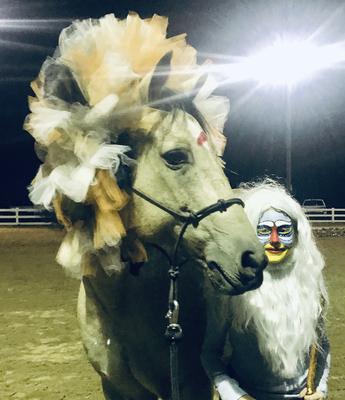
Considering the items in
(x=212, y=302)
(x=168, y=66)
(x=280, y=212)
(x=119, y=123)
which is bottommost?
(x=212, y=302)

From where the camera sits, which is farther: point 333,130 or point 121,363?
point 333,130

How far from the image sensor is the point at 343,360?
5121 mm

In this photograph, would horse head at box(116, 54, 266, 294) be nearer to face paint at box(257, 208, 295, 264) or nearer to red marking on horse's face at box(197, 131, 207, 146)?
red marking on horse's face at box(197, 131, 207, 146)

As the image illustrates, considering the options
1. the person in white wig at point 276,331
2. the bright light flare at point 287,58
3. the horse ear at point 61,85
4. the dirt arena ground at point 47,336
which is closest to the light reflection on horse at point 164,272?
the person in white wig at point 276,331

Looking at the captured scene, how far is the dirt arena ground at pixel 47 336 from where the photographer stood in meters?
4.58

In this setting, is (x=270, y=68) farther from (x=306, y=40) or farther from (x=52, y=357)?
(x=52, y=357)

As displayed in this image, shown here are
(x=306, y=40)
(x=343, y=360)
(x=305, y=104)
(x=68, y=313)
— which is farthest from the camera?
(x=305, y=104)

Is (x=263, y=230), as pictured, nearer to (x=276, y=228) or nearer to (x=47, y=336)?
(x=276, y=228)

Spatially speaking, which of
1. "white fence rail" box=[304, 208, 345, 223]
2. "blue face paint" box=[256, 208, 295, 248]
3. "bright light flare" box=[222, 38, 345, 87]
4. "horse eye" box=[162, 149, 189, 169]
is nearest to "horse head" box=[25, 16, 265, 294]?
"horse eye" box=[162, 149, 189, 169]

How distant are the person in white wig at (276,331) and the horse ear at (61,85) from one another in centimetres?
102

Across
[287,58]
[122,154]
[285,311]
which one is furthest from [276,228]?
[287,58]

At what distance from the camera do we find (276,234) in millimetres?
2400

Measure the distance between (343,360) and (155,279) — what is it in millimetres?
3561

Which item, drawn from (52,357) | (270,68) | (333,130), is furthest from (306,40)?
(333,130)
